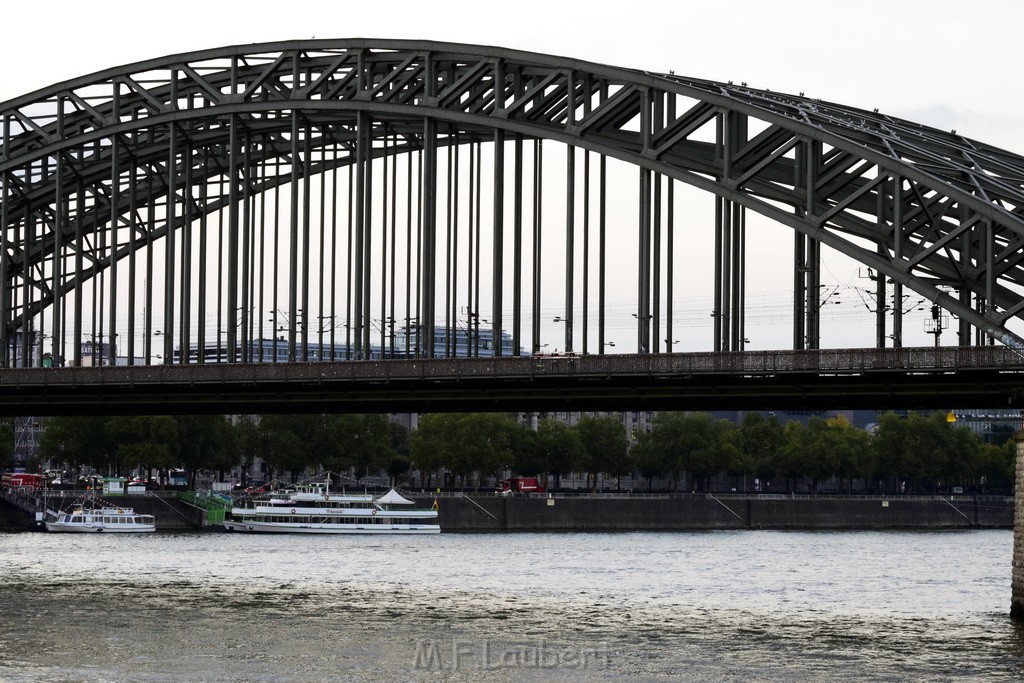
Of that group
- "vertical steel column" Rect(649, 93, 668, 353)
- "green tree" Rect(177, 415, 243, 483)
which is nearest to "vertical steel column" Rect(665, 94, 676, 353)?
"vertical steel column" Rect(649, 93, 668, 353)

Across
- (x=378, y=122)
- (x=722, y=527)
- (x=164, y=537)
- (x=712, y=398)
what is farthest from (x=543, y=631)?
(x=722, y=527)

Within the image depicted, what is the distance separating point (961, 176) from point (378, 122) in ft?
93.4

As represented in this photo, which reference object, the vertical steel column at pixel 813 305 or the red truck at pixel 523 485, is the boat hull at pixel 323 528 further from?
the vertical steel column at pixel 813 305

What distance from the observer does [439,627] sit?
61.2 meters

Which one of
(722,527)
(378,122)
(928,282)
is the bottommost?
(722,527)

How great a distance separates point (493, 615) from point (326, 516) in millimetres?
71805

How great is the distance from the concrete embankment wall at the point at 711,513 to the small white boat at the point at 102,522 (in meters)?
23.2

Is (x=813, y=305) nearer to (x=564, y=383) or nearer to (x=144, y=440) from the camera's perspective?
(x=564, y=383)

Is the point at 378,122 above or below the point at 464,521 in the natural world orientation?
above

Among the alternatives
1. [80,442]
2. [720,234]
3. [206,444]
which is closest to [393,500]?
[206,444]

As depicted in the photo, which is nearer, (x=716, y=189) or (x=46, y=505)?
(x=716, y=189)

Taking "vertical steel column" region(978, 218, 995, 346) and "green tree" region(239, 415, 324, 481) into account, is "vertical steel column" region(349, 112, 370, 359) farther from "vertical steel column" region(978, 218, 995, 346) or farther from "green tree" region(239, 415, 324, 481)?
"green tree" region(239, 415, 324, 481)

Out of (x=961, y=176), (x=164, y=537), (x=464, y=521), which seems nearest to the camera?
(x=961, y=176)

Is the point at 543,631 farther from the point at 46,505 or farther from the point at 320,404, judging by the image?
the point at 46,505
